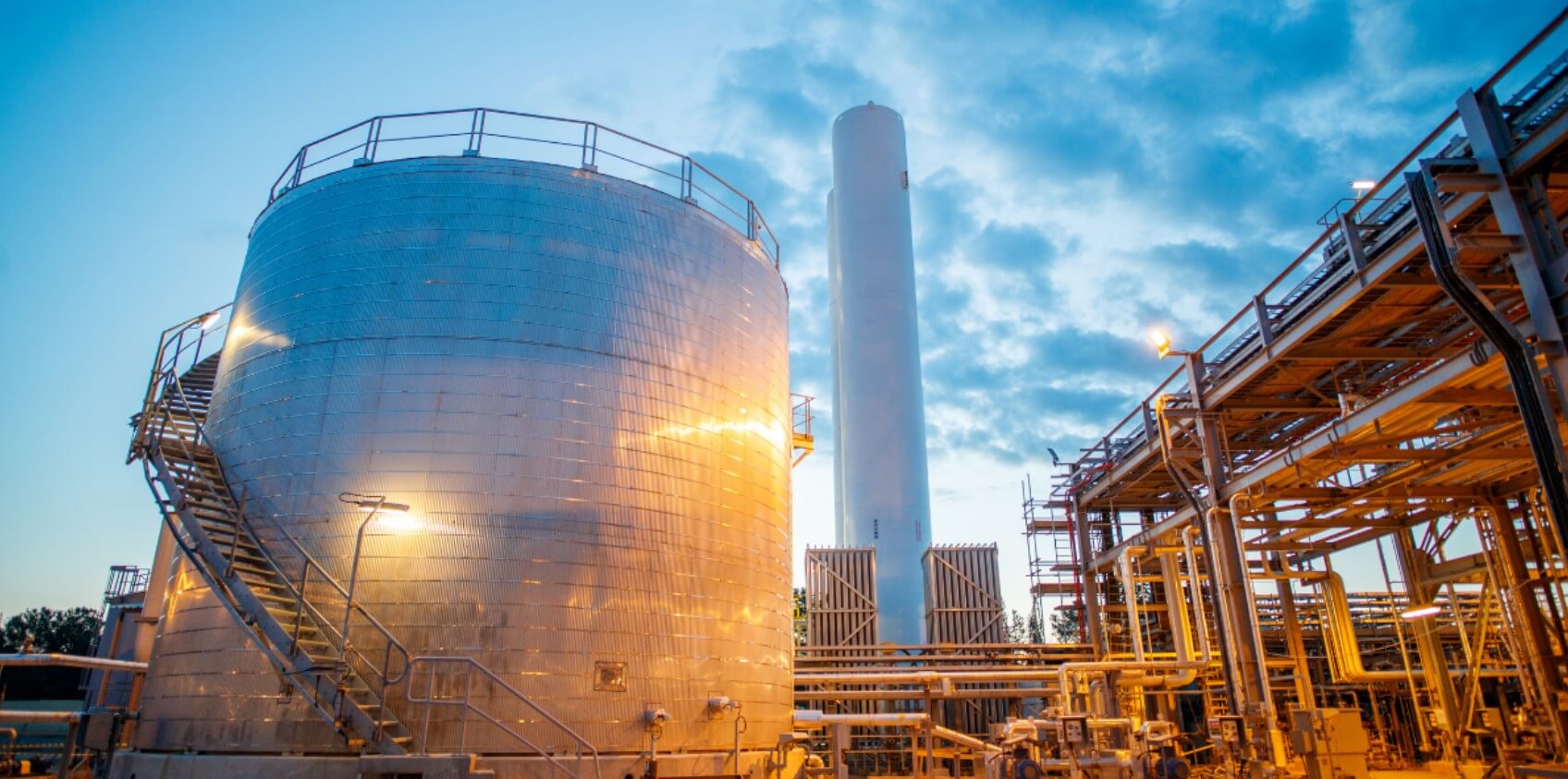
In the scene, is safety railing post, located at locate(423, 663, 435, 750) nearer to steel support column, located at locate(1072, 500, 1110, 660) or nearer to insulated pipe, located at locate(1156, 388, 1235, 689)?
insulated pipe, located at locate(1156, 388, 1235, 689)

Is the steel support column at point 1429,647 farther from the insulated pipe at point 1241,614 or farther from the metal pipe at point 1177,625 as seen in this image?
the insulated pipe at point 1241,614

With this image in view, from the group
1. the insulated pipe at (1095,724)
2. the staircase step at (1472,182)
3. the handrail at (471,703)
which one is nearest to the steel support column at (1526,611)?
the insulated pipe at (1095,724)

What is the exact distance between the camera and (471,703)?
40.3 ft

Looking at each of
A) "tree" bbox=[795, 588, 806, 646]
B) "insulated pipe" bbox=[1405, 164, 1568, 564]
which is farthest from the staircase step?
"tree" bbox=[795, 588, 806, 646]

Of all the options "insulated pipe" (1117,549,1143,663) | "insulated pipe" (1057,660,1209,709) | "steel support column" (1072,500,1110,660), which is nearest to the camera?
"insulated pipe" (1057,660,1209,709)

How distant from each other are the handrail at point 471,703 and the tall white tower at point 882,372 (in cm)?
2200

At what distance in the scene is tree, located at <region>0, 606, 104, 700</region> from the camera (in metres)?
60.2

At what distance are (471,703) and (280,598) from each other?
3337 mm

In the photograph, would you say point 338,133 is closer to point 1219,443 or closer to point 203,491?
point 203,491

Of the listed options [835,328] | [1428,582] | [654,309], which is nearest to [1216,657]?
[1428,582]

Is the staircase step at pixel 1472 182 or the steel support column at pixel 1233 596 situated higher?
the staircase step at pixel 1472 182

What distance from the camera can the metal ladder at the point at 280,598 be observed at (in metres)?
11.8

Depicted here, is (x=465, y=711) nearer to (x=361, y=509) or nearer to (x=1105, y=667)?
(x=361, y=509)

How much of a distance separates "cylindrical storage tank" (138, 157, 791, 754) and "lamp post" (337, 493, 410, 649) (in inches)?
6.4
